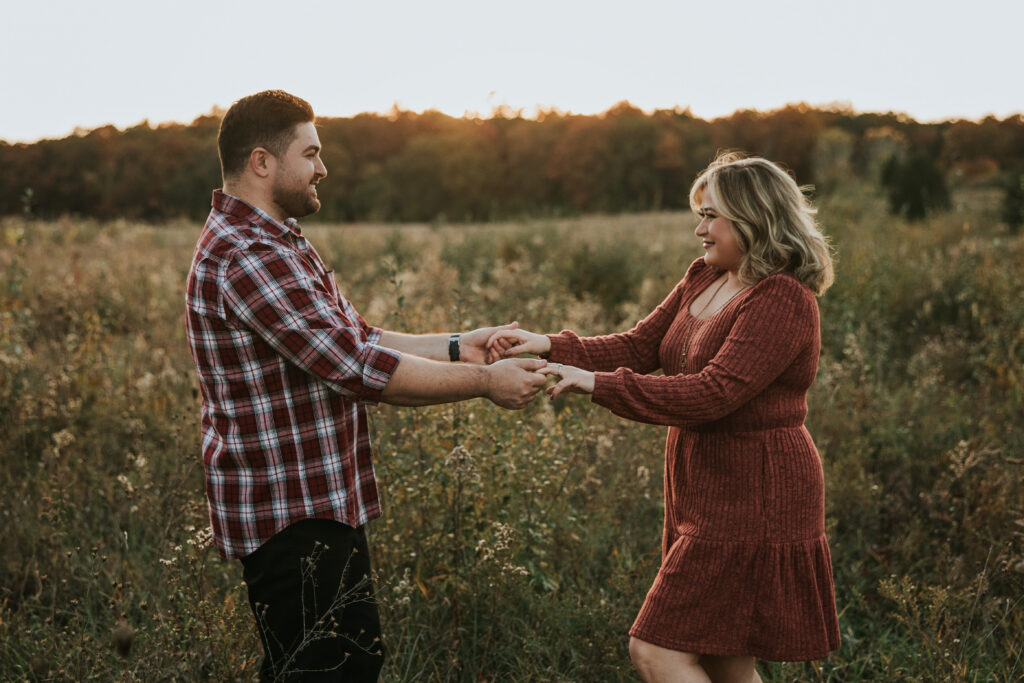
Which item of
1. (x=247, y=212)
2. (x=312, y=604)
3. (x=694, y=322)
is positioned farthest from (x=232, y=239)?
(x=694, y=322)

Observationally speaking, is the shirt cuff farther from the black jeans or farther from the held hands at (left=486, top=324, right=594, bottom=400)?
the held hands at (left=486, top=324, right=594, bottom=400)

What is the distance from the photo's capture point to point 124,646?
2.02 meters

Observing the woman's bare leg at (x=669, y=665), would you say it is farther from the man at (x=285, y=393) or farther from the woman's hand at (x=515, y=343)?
the woman's hand at (x=515, y=343)

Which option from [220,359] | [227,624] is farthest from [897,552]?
[220,359]

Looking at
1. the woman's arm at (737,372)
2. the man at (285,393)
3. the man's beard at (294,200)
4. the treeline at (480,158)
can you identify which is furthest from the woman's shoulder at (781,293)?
the treeline at (480,158)

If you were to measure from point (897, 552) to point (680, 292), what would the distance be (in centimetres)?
238

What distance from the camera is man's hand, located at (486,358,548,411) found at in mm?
3004

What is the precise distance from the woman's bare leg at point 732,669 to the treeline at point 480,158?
65.6 feet

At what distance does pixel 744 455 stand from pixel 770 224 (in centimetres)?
81

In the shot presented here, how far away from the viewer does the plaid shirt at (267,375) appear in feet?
8.26

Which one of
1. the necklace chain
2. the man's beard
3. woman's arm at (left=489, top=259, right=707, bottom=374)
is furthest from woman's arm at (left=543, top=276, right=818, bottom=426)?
the man's beard

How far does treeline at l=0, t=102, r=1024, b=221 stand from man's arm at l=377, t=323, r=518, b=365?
1940cm

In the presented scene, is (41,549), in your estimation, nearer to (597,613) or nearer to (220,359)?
(220,359)

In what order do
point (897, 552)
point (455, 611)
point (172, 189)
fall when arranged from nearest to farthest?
point (455, 611) < point (897, 552) < point (172, 189)
